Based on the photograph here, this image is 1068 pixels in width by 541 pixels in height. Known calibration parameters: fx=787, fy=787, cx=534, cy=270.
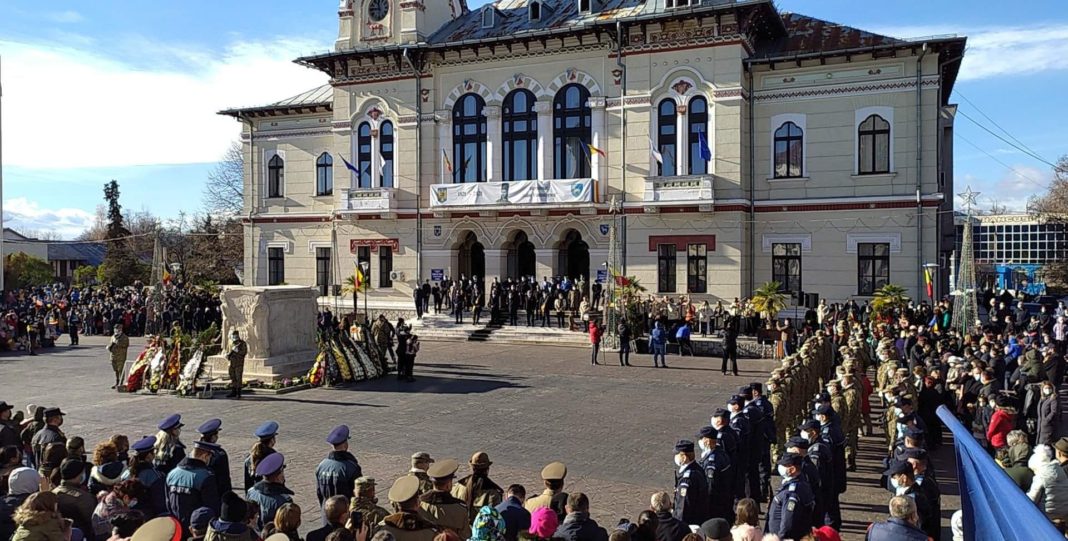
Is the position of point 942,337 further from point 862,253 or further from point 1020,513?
point 1020,513

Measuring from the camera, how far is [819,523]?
8.06 metres

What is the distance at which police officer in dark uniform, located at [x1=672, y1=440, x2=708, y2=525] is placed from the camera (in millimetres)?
7848

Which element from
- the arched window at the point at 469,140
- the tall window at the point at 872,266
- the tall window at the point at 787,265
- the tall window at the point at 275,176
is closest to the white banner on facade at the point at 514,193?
the arched window at the point at 469,140

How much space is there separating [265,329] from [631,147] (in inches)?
661

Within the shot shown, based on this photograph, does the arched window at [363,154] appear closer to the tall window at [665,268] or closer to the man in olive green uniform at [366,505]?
the tall window at [665,268]

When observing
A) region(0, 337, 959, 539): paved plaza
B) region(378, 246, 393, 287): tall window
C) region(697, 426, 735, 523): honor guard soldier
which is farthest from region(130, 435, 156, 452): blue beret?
region(378, 246, 393, 287): tall window

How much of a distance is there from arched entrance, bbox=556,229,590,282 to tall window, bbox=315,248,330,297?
38.9 ft

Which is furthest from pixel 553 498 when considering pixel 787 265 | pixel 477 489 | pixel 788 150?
pixel 788 150

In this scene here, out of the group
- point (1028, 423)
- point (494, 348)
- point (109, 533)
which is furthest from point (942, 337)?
point (109, 533)

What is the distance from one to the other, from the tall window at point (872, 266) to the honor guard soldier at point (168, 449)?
25.4 m

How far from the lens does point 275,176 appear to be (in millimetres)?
39375

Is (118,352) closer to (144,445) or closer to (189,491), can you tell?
(144,445)

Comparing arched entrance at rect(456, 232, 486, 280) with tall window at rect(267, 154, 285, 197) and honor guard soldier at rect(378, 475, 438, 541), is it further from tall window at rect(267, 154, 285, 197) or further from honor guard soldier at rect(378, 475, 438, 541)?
honor guard soldier at rect(378, 475, 438, 541)

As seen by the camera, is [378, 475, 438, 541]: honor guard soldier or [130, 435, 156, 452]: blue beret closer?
[378, 475, 438, 541]: honor guard soldier
